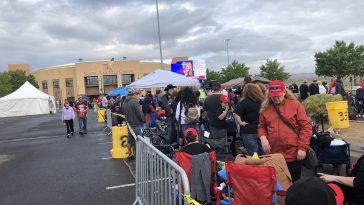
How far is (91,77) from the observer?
8781 centimetres

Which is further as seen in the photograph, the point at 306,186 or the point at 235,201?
the point at 235,201

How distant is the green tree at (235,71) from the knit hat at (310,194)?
6549 centimetres

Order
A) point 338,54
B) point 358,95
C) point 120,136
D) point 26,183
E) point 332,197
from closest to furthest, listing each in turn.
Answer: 1. point 332,197
2. point 26,183
3. point 120,136
4. point 358,95
5. point 338,54

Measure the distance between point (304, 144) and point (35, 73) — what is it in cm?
10326

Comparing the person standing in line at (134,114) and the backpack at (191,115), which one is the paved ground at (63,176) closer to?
the person standing in line at (134,114)

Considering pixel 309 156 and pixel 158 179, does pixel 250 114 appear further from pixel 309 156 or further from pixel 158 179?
pixel 158 179

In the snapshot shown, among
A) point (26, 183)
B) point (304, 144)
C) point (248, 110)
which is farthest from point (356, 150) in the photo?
point (26, 183)

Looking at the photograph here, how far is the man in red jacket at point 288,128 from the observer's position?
4023 mm

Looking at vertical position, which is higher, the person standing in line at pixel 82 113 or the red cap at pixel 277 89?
the red cap at pixel 277 89

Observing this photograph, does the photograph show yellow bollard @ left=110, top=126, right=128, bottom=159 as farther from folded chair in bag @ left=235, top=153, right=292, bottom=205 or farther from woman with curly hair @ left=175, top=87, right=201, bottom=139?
folded chair in bag @ left=235, top=153, right=292, bottom=205

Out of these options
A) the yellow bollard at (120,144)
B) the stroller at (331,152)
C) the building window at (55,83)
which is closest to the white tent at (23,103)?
Answer: the yellow bollard at (120,144)

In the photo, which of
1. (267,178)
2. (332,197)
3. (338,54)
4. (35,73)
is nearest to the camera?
(332,197)

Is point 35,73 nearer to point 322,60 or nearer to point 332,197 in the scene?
Result: point 322,60

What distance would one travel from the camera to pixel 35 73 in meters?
97.2
